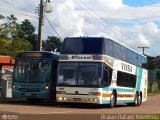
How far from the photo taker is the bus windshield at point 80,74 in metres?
24.1

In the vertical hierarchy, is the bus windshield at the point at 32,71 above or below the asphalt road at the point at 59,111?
above

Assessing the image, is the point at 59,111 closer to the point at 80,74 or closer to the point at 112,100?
the point at 80,74

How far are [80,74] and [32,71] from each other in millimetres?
3402

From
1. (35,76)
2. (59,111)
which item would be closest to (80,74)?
(35,76)

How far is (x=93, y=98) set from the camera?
23.9 m

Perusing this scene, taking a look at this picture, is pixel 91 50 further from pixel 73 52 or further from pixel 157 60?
pixel 157 60

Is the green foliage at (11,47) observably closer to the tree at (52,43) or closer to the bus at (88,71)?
the tree at (52,43)

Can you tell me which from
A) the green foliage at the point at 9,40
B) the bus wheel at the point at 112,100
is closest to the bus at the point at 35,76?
the bus wheel at the point at 112,100

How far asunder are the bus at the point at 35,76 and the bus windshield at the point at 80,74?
5.21 ft

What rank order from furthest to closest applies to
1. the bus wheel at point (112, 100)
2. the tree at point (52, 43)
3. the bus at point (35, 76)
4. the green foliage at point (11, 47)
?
the tree at point (52, 43)
the green foliage at point (11, 47)
the bus at point (35, 76)
the bus wheel at point (112, 100)

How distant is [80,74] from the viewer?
79.9 ft

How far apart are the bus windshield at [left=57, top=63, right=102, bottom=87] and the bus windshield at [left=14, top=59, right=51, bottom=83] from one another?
1.70m

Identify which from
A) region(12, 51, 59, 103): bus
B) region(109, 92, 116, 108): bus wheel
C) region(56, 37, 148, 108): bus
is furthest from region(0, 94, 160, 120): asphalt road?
region(12, 51, 59, 103): bus

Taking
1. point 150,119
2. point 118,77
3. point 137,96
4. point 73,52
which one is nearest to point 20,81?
point 73,52
